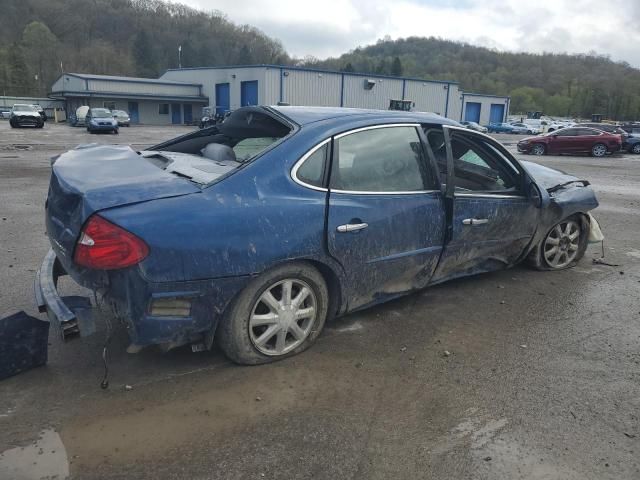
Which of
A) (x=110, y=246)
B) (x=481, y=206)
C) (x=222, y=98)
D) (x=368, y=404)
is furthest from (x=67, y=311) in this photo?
(x=222, y=98)

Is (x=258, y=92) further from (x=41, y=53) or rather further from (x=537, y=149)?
(x=41, y=53)

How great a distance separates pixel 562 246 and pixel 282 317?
3.45 metres

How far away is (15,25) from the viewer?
95.3 m

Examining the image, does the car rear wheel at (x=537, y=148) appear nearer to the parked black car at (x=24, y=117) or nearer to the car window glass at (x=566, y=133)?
the car window glass at (x=566, y=133)

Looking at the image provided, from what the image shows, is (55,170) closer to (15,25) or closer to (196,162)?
(196,162)

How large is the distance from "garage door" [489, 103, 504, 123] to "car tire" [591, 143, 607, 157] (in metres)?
40.0

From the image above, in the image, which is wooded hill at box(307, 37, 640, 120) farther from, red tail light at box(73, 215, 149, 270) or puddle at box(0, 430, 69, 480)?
puddle at box(0, 430, 69, 480)

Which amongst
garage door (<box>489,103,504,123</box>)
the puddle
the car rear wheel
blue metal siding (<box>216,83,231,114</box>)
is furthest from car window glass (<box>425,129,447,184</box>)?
garage door (<box>489,103,504,123</box>)

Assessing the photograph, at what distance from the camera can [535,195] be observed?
15.4 feet

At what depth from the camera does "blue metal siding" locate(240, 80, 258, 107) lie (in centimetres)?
4727

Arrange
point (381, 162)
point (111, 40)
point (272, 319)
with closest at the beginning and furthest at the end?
point (272, 319)
point (381, 162)
point (111, 40)

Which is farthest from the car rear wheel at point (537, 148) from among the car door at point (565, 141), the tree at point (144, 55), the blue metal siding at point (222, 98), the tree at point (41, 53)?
the tree at point (144, 55)

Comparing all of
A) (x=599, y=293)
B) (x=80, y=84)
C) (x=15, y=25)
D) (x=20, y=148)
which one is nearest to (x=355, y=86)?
(x=80, y=84)

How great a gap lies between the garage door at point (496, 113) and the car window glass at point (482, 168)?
2485 inches
